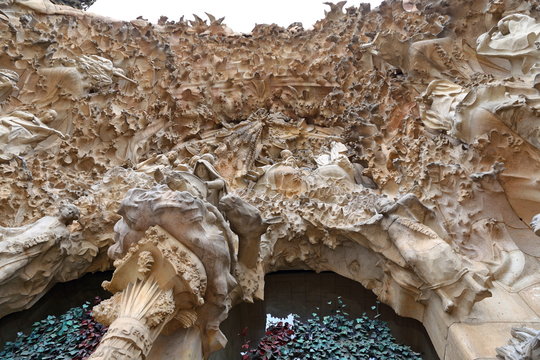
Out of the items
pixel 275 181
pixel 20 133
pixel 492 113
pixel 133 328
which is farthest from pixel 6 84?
pixel 492 113

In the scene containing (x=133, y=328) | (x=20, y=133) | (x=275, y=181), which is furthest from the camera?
(x=275, y=181)

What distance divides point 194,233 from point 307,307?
1.86 meters

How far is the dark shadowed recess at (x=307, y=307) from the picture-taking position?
3436mm

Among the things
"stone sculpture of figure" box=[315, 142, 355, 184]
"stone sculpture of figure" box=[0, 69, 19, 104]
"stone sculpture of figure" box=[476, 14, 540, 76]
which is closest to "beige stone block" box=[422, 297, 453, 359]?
"stone sculpture of figure" box=[315, 142, 355, 184]

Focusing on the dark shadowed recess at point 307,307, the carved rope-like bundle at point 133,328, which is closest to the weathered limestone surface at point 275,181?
the carved rope-like bundle at point 133,328

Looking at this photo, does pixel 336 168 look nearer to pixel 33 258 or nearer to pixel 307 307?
pixel 307 307

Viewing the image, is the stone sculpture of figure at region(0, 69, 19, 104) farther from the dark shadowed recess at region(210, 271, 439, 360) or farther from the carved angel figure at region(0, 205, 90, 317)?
the dark shadowed recess at region(210, 271, 439, 360)

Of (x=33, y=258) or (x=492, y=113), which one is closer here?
(x=33, y=258)

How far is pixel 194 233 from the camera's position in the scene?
2633mm

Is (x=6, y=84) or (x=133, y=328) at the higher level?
(x=6, y=84)

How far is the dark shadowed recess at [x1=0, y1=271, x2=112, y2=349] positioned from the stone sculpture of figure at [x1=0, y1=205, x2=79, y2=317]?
0.13 metres

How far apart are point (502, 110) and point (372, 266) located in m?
1.99

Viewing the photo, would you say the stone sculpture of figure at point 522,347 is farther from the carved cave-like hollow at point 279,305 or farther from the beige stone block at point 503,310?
the carved cave-like hollow at point 279,305

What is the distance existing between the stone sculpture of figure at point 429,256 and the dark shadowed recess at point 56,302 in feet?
9.49
